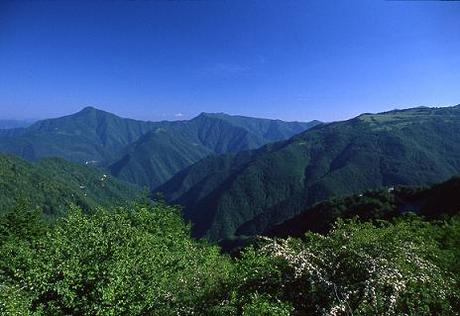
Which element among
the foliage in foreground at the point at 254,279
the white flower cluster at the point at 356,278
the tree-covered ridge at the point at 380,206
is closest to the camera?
the white flower cluster at the point at 356,278

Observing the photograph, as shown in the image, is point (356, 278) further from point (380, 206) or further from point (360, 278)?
point (380, 206)

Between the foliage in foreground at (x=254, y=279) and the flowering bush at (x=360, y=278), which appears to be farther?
the foliage in foreground at (x=254, y=279)

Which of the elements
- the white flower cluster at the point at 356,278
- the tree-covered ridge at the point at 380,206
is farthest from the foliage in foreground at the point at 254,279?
the tree-covered ridge at the point at 380,206

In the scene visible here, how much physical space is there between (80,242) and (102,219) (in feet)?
18.7

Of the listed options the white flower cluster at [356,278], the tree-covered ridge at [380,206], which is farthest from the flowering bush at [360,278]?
the tree-covered ridge at [380,206]

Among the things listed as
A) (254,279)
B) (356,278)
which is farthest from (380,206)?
(356,278)

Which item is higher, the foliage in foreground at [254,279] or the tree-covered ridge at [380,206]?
the foliage in foreground at [254,279]

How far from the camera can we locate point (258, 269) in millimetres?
14406

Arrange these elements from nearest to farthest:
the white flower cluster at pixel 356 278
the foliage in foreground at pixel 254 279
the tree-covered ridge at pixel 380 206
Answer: the white flower cluster at pixel 356 278 → the foliage in foreground at pixel 254 279 → the tree-covered ridge at pixel 380 206

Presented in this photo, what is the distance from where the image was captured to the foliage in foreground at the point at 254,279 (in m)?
11.7

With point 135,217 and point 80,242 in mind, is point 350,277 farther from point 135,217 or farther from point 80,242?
point 135,217

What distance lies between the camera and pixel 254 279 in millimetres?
13914

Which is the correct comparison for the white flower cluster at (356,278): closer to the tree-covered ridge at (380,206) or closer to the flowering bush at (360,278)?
the flowering bush at (360,278)

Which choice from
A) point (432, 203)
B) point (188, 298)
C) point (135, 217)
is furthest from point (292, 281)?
point (432, 203)
